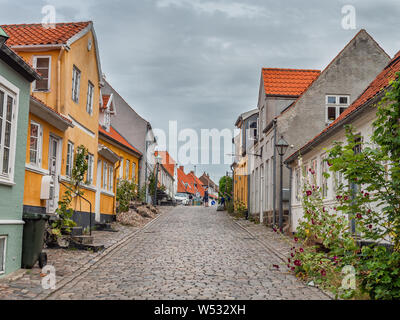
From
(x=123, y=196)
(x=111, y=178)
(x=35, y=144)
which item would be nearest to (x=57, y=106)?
(x=35, y=144)

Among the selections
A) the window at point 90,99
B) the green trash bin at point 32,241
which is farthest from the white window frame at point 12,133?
the window at point 90,99

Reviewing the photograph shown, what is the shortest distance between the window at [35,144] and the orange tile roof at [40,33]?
3179mm

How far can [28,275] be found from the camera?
31.6ft

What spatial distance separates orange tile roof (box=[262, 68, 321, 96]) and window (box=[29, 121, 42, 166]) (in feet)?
47.2

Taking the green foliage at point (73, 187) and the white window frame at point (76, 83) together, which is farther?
the white window frame at point (76, 83)

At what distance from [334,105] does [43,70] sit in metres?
12.5

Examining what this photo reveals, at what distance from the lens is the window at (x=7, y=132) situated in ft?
30.7

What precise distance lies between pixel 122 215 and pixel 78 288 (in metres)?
15.6

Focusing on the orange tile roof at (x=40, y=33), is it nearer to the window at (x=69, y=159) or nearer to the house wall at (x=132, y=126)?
the window at (x=69, y=159)

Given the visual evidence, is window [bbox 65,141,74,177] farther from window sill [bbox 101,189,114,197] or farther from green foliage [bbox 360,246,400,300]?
green foliage [bbox 360,246,400,300]

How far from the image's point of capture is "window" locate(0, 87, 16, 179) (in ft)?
30.7

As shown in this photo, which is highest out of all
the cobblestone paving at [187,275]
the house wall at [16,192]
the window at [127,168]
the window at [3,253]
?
the window at [127,168]
